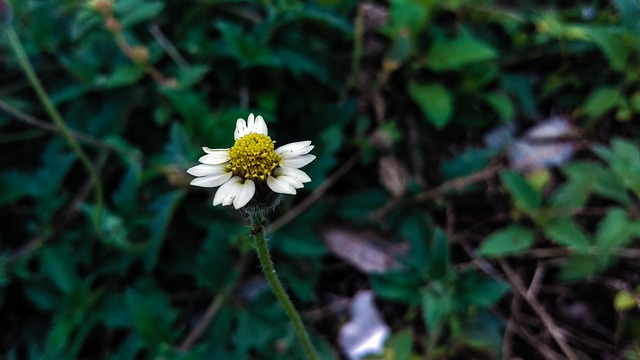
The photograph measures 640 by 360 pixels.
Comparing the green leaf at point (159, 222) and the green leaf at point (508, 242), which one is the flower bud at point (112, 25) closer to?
the green leaf at point (159, 222)

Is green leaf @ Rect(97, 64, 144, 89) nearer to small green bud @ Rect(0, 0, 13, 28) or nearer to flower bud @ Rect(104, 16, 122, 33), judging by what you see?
flower bud @ Rect(104, 16, 122, 33)

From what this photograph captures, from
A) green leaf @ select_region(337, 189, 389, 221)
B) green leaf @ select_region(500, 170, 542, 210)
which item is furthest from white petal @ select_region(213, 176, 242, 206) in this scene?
green leaf @ select_region(500, 170, 542, 210)

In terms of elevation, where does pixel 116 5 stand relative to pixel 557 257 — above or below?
above

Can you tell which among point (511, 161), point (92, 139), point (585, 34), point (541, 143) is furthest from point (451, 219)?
point (92, 139)

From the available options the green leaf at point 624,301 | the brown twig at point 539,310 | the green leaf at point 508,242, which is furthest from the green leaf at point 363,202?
the green leaf at point 624,301

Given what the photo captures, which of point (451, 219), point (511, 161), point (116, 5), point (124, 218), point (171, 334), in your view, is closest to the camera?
point (171, 334)

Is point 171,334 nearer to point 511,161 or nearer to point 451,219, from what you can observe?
point 451,219
